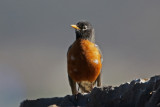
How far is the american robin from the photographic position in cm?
862

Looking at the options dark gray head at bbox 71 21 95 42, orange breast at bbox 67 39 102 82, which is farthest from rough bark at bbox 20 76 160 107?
dark gray head at bbox 71 21 95 42

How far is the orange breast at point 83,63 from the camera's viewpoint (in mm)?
8609

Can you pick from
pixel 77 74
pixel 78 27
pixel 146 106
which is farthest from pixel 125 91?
pixel 78 27

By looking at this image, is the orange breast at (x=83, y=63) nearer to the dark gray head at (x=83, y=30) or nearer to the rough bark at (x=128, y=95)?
the dark gray head at (x=83, y=30)

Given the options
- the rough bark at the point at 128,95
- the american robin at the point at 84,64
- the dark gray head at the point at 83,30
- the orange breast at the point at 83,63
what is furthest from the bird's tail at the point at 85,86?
the rough bark at the point at 128,95

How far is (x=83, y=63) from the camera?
862cm

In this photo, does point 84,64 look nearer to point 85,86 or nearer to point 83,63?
point 83,63

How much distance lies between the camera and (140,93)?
14.6 ft

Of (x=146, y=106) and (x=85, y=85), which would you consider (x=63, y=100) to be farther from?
(x=85, y=85)

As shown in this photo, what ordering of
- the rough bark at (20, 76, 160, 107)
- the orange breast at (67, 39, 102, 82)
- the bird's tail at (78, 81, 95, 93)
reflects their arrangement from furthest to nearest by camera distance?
the bird's tail at (78, 81, 95, 93) → the orange breast at (67, 39, 102, 82) → the rough bark at (20, 76, 160, 107)

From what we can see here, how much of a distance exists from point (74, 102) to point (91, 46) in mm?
3766

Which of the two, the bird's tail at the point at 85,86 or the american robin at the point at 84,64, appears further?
the bird's tail at the point at 85,86

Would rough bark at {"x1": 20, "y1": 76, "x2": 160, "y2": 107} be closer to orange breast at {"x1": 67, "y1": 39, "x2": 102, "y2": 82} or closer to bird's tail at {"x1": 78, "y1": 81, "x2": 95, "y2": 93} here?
orange breast at {"x1": 67, "y1": 39, "x2": 102, "y2": 82}

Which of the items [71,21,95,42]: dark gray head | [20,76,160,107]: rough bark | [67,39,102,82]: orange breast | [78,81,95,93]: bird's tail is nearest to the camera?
[20,76,160,107]: rough bark
